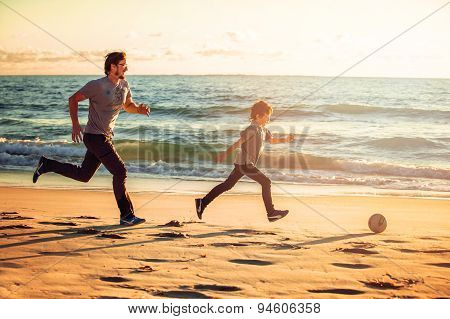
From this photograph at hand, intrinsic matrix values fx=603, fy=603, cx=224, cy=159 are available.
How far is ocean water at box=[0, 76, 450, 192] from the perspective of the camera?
15.8m

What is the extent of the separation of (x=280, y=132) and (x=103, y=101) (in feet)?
58.4

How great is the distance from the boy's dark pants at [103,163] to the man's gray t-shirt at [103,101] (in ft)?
0.39

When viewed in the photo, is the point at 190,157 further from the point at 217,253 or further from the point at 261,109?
the point at 217,253

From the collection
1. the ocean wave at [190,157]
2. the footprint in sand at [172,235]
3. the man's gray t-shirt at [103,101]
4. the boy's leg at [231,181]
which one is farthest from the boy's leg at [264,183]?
the ocean wave at [190,157]

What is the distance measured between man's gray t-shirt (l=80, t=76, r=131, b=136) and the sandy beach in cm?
127

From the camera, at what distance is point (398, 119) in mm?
29344

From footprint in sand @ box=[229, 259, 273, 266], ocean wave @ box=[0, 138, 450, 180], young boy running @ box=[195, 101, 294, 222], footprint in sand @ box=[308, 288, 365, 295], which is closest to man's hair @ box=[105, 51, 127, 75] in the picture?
young boy running @ box=[195, 101, 294, 222]

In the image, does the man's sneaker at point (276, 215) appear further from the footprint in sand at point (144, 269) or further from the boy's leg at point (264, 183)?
the footprint in sand at point (144, 269)

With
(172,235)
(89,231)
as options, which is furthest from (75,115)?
(172,235)

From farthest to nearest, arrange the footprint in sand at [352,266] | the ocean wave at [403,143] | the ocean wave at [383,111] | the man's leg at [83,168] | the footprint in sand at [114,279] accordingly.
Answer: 1. the ocean wave at [383,111]
2. the ocean wave at [403,143]
3. the man's leg at [83,168]
4. the footprint in sand at [352,266]
5. the footprint in sand at [114,279]

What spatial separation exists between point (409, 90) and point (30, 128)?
27714mm

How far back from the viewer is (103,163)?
24.3 ft

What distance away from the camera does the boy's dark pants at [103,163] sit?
23.8 ft

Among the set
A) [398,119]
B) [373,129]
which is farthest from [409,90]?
[373,129]
